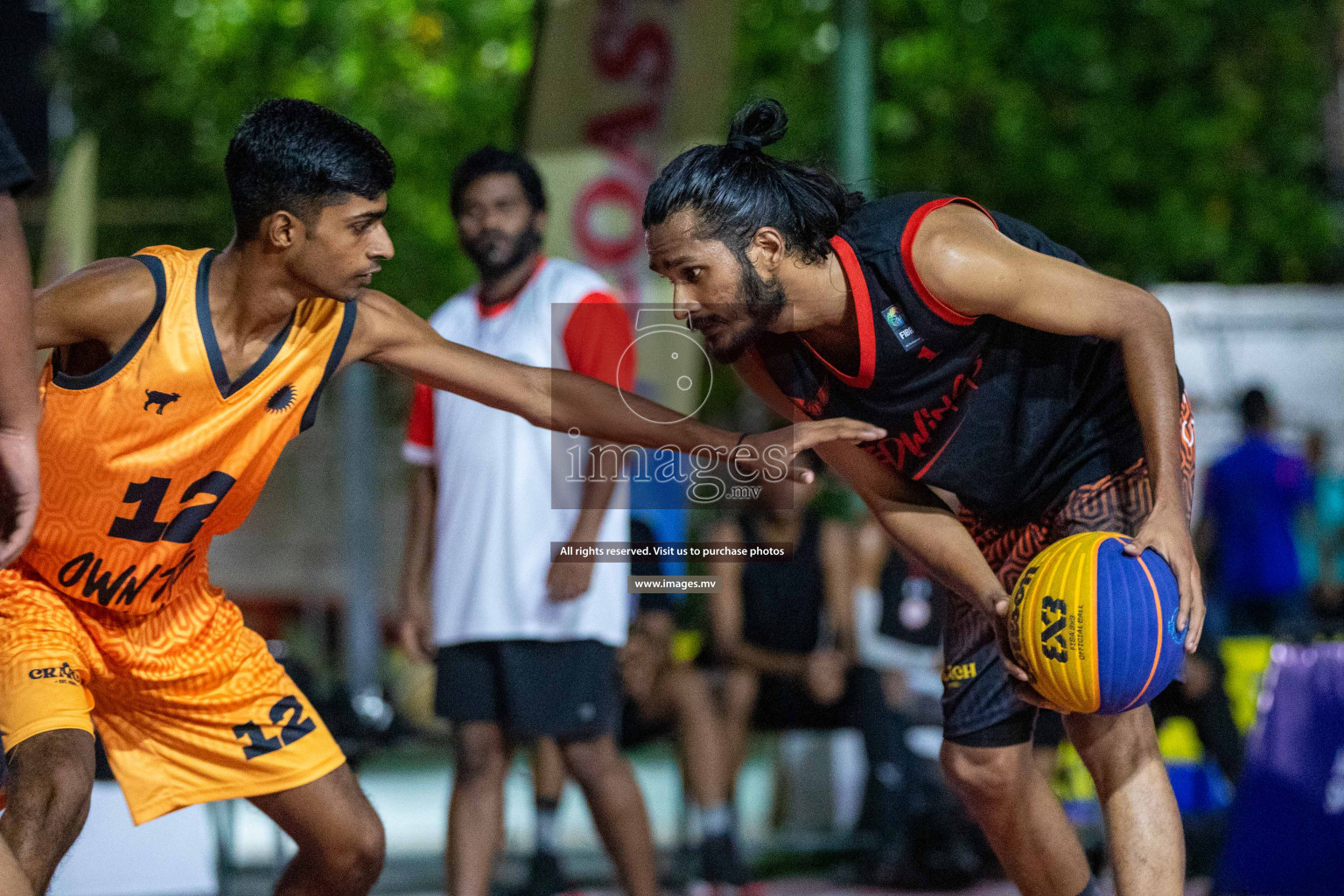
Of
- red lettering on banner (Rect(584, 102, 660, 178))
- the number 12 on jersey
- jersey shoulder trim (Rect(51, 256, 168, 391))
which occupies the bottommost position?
the number 12 on jersey

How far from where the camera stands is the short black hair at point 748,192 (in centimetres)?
318

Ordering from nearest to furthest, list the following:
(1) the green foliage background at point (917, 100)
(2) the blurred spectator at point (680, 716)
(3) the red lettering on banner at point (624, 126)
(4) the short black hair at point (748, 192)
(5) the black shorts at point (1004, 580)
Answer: (4) the short black hair at point (748, 192)
(5) the black shorts at point (1004, 580)
(2) the blurred spectator at point (680, 716)
(3) the red lettering on banner at point (624, 126)
(1) the green foliage background at point (917, 100)

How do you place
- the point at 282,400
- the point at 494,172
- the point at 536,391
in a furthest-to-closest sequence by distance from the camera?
the point at 494,172 < the point at 536,391 < the point at 282,400

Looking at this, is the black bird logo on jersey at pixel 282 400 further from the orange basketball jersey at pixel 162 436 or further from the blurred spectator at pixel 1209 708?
the blurred spectator at pixel 1209 708

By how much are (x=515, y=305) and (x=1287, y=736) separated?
356 centimetres

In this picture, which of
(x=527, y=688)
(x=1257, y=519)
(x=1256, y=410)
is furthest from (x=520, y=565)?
(x=1257, y=519)

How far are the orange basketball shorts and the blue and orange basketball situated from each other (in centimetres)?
169

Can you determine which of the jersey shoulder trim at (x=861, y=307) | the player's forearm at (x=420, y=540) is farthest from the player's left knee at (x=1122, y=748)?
the player's forearm at (x=420, y=540)

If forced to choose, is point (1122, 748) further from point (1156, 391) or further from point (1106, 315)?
point (1106, 315)

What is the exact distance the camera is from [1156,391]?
3051 millimetres

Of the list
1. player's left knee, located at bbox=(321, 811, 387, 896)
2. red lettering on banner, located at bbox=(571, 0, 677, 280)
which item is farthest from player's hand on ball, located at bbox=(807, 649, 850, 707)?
player's left knee, located at bbox=(321, 811, 387, 896)

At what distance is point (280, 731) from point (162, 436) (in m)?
0.76

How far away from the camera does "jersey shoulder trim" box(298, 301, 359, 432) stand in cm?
335

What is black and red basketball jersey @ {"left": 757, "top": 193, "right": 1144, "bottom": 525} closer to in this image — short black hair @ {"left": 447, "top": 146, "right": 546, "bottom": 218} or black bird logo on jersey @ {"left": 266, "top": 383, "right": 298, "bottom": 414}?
black bird logo on jersey @ {"left": 266, "top": 383, "right": 298, "bottom": 414}
